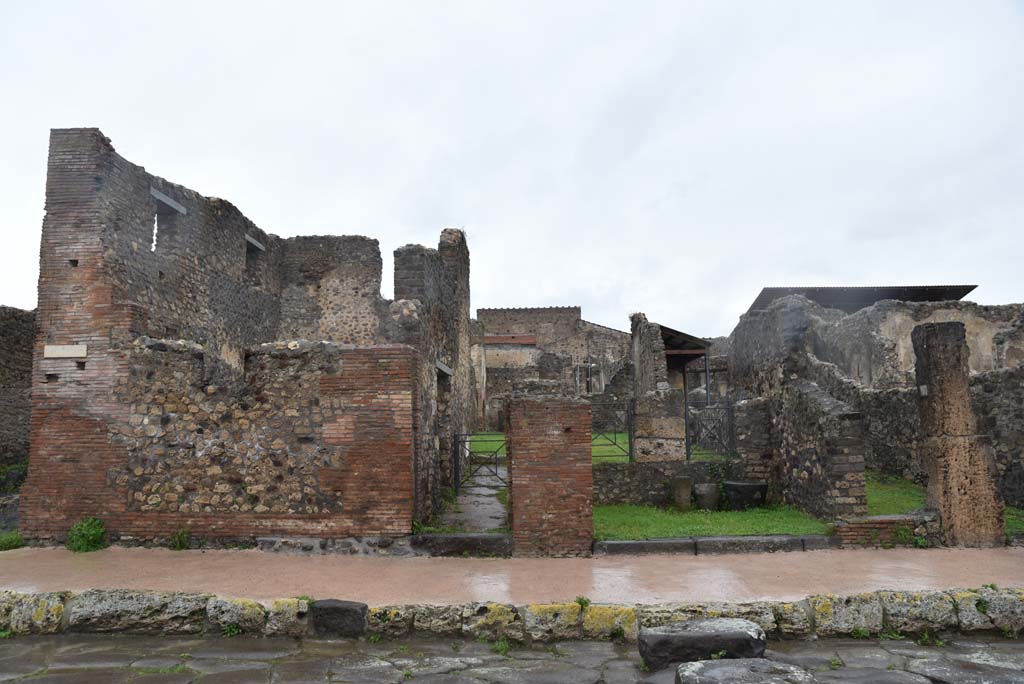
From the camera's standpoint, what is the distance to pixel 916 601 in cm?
585

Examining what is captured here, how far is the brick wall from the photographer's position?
8289 mm

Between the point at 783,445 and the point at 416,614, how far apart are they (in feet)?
26.1

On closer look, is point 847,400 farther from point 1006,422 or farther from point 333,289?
point 333,289

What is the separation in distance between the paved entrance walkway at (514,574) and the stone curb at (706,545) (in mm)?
177

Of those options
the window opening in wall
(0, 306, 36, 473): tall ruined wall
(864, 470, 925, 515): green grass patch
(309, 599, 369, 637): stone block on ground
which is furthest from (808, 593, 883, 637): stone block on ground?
(0, 306, 36, 473): tall ruined wall

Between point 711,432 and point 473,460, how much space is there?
17.1 ft

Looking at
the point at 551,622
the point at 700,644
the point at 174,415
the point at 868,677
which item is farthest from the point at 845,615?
the point at 174,415

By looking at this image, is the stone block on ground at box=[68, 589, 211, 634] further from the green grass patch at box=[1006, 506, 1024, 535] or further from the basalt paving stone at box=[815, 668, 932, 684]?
the green grass patch at box=[1006, 506, 1024, 535]

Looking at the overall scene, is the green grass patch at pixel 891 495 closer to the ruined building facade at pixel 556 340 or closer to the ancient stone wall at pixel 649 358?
the ancient stone wall at pixel 649 358

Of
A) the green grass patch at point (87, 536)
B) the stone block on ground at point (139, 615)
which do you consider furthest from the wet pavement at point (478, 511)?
the green grass patch at point (87, 536)

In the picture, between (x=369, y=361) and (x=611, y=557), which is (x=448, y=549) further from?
(x=369, y=361)

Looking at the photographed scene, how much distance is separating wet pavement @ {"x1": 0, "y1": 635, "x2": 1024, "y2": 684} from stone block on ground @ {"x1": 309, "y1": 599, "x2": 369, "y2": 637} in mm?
105

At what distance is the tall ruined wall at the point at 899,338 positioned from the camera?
1842 cm

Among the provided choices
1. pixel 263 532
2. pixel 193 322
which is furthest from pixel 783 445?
pixel 193 322
